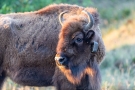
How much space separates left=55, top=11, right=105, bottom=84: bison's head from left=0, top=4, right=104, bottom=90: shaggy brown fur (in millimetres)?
304

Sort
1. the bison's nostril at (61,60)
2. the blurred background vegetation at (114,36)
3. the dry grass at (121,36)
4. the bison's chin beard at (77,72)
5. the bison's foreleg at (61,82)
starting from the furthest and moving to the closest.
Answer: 1. the dry grass at (121,36)
2. the blurred background vegetation at (114,36)
3. the bison's foreleg at (61,82)
4. the bison's chin beard at (77,72)
5. the bison's nostril at (61,60)

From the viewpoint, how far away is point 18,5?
1297cm

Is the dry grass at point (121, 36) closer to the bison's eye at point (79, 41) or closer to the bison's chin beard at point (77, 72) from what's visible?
the bison's chin beard at point (77, 72)

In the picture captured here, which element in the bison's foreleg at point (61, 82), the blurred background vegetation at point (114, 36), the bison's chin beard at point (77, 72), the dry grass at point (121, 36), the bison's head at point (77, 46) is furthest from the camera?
the dry grass at point (121, 36)

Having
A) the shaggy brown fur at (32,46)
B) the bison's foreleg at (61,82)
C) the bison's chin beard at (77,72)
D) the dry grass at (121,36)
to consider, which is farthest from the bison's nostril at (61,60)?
the dry grass at (121,36)

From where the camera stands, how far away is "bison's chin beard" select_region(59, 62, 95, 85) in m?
7.91

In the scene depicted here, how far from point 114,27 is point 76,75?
14.2 metres

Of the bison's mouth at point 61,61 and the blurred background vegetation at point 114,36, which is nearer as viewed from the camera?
the bison's mouth at point 61,61

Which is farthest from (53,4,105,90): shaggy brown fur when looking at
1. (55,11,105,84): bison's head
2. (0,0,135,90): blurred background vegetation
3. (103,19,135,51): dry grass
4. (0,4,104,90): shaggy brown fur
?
(103,19,135,51): dry grass

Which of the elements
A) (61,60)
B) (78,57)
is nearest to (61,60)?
(61,60)

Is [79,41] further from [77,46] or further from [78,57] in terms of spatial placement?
[78,57]

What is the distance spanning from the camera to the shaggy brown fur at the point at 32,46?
27.0ft

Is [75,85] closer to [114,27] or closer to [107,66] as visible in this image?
[107,66]

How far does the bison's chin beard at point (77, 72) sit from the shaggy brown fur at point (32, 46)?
0.30m
